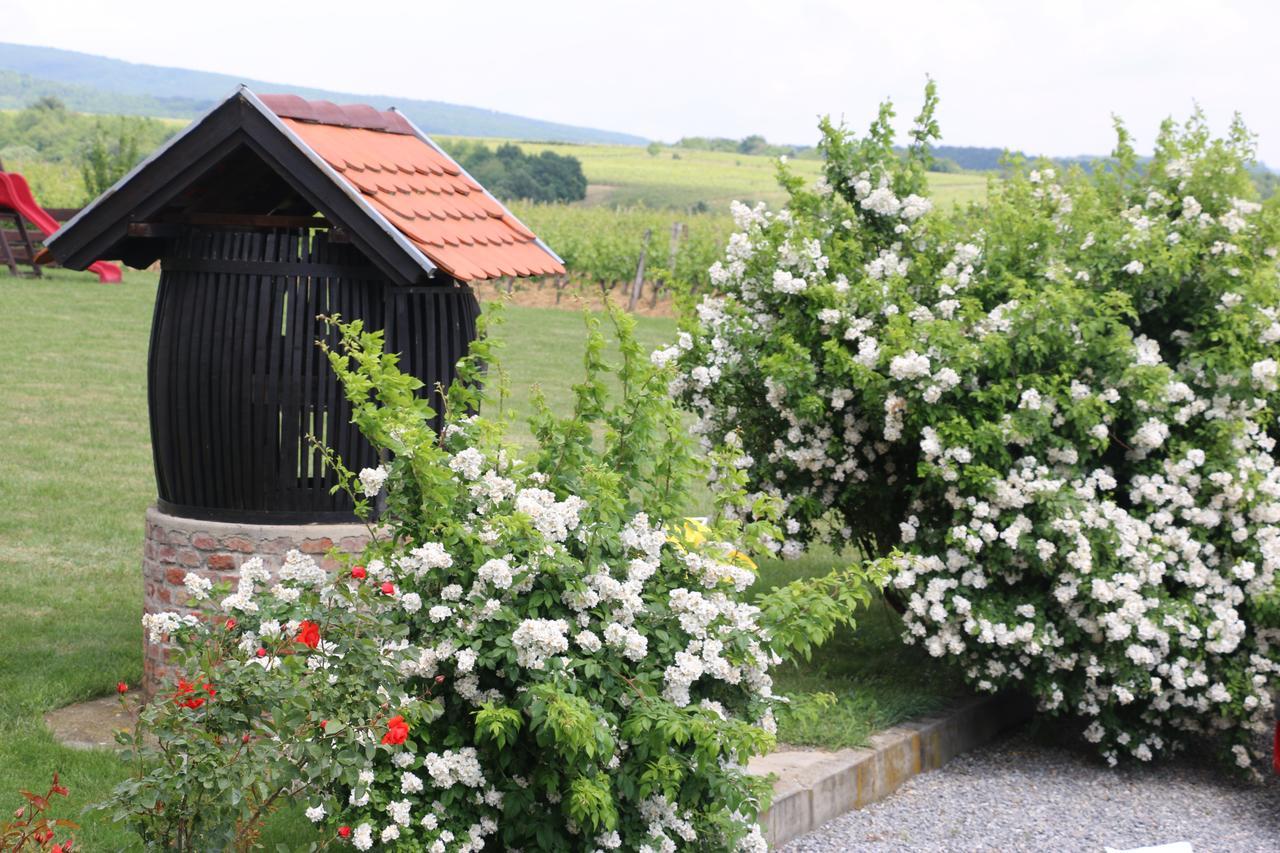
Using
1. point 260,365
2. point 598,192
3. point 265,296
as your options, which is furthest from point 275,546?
point 598,192

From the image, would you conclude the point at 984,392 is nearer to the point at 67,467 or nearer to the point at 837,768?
the point at 837,768

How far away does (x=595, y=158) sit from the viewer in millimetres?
82750

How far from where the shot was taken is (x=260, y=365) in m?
5.64

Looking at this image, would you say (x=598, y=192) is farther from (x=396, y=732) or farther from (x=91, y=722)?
(x=396, y=732)

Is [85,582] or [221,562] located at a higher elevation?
[221,562]

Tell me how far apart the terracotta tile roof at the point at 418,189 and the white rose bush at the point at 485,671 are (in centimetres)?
154

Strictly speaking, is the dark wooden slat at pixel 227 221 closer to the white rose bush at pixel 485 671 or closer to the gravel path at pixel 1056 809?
the white rose bush at pixel 485 671

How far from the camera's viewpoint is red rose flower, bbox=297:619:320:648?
12.2ft

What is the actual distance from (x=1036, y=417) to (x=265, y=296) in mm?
3193

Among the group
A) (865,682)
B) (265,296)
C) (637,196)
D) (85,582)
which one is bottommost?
→ (865,682)

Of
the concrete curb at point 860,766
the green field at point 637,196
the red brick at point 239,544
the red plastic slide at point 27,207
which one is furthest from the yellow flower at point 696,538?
the red plastic slide at point 27,207

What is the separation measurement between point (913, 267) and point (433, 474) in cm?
344

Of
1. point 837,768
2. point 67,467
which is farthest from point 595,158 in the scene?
point 837,768

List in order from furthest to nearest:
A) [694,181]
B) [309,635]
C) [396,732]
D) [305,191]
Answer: [694,181]
[305,191]
[309,635]
[396,732]
